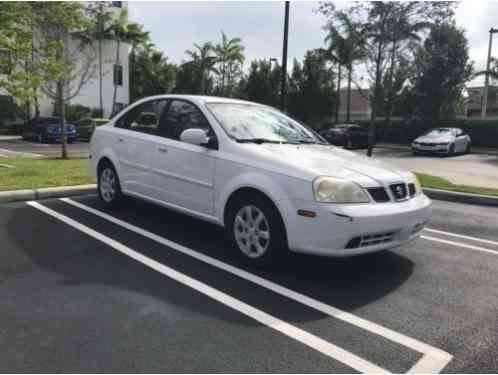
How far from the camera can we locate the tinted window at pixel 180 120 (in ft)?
15.5

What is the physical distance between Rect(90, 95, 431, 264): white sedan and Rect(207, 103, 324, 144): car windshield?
0.05 ft

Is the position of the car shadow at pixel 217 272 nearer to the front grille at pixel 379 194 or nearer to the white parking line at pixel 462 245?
the front grille at pixel 379 194

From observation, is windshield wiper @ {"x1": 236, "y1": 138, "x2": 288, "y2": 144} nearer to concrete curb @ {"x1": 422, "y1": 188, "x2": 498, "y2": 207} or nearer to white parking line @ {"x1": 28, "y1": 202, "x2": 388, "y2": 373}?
white parking line @ {"x1": 28, "y1": 202, "x2": 388, "y2": 373}

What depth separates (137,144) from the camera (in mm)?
5367

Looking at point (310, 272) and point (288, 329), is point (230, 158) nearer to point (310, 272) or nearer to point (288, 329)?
point (310, 272)

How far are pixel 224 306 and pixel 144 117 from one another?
3138 millimetres

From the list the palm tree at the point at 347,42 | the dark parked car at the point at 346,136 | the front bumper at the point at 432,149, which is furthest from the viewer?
the dark parked car at the point at 346,136

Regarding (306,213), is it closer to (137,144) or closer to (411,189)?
(411,189)

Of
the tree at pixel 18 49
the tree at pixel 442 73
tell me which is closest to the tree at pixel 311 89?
the tree at pixel 442 73

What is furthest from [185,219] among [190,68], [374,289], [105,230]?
[190,68]

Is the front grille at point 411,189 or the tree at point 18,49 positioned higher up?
the tree at point 18,49

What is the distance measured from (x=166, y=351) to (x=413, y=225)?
8.28ft

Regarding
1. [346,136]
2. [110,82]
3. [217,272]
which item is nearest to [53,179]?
[217,272]

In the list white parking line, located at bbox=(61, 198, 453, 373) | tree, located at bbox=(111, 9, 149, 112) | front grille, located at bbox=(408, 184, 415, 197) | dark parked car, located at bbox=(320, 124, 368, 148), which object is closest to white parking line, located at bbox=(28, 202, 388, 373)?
white parking line, located at bbox=(61, 198, 453, 373)
